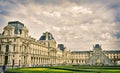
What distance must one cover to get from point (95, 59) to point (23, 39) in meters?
52.0

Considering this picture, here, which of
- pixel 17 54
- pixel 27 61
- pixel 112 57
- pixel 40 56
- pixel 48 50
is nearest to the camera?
pixel 17 54

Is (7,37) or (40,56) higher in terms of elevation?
(7,37)

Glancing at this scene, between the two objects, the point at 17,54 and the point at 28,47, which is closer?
the point at 17,54

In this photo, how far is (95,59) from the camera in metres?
108

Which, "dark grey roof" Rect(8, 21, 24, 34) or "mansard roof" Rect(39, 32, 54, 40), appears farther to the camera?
"mansard roof" Rect(39, 32, 54, 40)

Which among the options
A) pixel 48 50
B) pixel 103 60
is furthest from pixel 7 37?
pixel 103 60

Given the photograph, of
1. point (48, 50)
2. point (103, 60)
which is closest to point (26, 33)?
point (48, 50)

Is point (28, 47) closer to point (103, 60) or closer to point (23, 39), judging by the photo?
point (23, 39)

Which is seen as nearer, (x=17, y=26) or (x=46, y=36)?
(x=17, y=26)

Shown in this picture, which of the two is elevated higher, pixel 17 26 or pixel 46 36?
pixel 17 26

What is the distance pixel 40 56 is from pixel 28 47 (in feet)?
55.3

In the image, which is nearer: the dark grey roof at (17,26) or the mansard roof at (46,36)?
the dark grey roof at (17,26)

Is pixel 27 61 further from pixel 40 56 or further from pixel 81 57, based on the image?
pixel 81 57

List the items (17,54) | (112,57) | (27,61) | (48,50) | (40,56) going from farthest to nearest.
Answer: (112,57) → (48,50) → (40,56) → (27,61) → (17,54)
